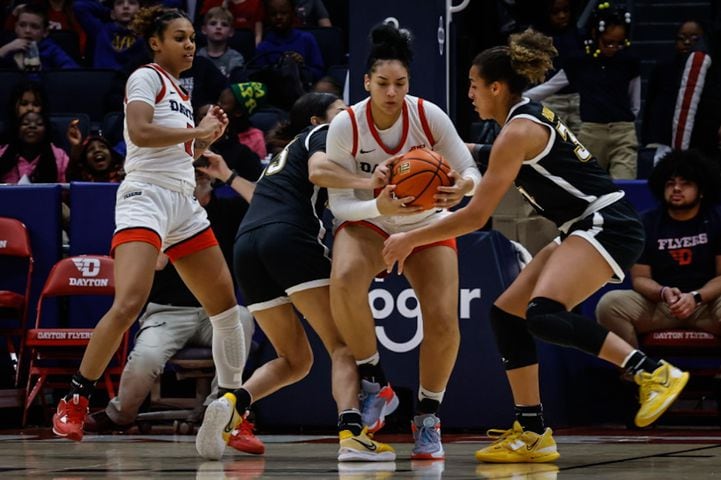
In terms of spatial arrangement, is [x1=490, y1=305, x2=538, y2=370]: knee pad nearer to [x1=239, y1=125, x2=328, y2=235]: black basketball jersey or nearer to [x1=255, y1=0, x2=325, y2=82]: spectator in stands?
[x1=239, y1=125, x2=328, y2=235]: black basketball jersey

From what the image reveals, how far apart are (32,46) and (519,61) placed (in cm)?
767

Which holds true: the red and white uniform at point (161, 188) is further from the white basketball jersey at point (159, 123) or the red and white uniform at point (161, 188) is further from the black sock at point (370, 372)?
the black sock at point (370, 372)

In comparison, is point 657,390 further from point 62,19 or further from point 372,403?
point 62,19

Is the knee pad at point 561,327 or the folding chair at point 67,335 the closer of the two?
the knee pad at point 561,327

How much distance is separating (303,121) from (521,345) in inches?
73.1

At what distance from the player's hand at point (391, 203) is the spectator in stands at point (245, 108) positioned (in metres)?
4.34

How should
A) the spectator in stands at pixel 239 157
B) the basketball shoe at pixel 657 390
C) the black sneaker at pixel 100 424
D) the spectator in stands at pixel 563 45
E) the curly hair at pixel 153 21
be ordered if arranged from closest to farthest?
the basketball shoe at pixel 657 390
the curly hair at pixel 153 21
the black sneaker at pixel 100 424
the spectator in stands at pixel 239 157
the spectator in stands at pixel 563 45

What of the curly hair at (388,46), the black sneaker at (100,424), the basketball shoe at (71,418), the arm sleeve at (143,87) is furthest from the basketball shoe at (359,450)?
the black sneaker at (100,424)

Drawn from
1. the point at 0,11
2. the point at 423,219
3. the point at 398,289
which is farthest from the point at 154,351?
the point at 0,11

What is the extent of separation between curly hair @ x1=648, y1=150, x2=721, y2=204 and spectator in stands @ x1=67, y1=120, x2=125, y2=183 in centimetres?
364

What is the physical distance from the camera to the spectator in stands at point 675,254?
7934 mm

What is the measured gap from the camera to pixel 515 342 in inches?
225

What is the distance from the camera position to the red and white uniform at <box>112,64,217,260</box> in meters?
6.38

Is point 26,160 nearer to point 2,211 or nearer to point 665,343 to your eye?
point 2,211
